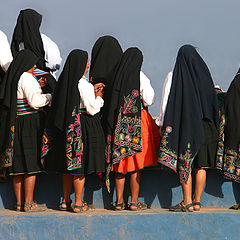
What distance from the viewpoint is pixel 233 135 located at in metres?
5.80

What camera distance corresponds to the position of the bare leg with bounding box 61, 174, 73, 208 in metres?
5.70

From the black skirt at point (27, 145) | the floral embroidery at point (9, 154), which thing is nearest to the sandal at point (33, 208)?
the black skirt at point (27, 145)

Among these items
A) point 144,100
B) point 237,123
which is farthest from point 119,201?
point 237,123

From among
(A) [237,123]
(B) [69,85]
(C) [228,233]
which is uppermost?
(B) [69,85]

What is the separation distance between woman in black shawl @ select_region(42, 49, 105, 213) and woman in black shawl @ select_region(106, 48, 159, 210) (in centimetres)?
14

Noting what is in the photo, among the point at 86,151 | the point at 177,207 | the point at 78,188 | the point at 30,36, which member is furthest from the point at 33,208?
the point at 30,36

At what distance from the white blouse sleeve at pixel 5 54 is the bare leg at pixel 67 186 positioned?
4.71 feet

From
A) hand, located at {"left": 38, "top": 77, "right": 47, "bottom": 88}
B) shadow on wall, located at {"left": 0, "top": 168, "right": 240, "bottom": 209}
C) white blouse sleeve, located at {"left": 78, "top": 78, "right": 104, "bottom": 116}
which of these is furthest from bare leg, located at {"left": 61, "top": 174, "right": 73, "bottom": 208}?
hand, located at {"left": 38, "top": 77, "right": 47, "bottom": 88}

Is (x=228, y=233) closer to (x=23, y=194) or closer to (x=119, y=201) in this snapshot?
(x=119, y=201)

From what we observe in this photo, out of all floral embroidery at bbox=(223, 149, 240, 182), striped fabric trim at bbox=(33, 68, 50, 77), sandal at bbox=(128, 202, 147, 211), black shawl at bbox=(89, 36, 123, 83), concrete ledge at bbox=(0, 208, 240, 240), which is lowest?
concrete ledge at bbox=(0, 208, 240, 240)

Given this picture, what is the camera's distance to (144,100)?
19.0 feet

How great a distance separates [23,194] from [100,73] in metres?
1.58

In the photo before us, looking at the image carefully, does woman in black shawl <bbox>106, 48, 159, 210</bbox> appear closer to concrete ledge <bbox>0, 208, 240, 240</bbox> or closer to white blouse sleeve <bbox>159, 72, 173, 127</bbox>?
white blouse sleeve <bbox>159, 72, 173, 127</bbox>

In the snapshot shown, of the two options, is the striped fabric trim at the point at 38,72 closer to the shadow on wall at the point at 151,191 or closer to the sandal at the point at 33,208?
the shadow on wall at the point at 151,191
